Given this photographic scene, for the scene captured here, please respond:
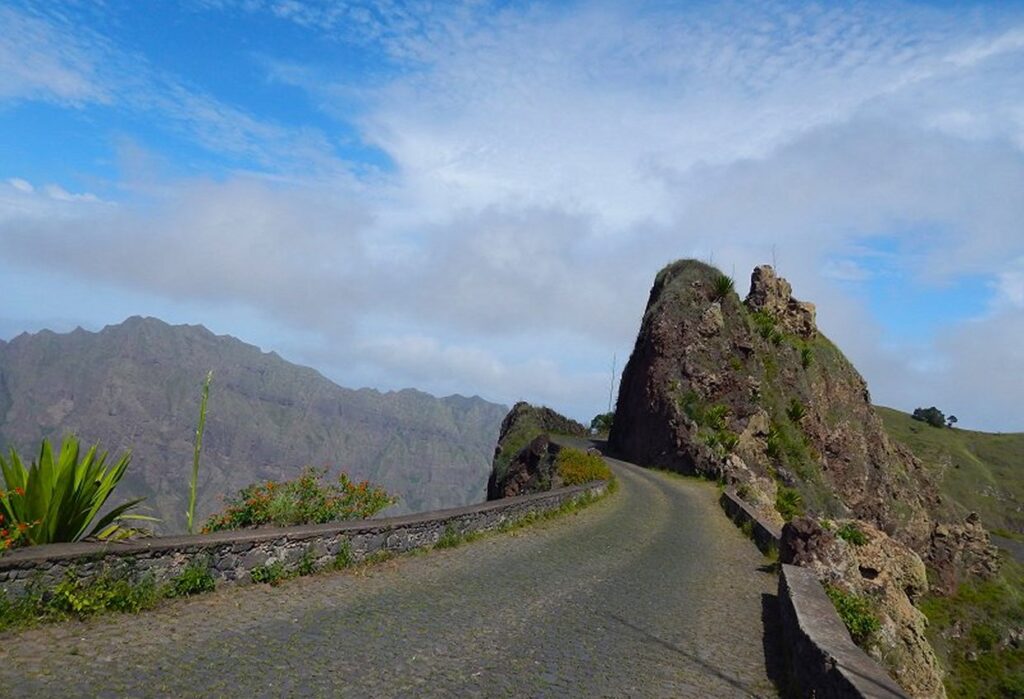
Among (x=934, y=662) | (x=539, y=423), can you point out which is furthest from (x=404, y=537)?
(x=539, y=423)

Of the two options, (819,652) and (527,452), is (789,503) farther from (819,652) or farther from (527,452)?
(819,652)

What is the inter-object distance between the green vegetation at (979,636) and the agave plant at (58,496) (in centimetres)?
3778

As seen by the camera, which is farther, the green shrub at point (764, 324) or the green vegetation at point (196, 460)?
the green shrub at point (764, 324)

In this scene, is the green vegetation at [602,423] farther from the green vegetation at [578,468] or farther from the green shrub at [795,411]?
the green vegetation at [578,468]

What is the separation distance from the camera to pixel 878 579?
11984mm

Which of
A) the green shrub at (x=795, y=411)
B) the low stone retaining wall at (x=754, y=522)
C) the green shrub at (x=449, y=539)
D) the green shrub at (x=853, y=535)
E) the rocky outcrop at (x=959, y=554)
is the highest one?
the green shrub at (x=795, y=411)

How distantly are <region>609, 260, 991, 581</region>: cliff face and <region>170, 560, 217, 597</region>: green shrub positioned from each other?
2393 centimetres

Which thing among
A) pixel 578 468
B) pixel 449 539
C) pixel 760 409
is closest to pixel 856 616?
pixel 449 539

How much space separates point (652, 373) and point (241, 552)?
124ft

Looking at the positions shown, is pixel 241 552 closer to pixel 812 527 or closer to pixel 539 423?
pixel 812 527

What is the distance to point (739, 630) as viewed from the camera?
31.9 ft

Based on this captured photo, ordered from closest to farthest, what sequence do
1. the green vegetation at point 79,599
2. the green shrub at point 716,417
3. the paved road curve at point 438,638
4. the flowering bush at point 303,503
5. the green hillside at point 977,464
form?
1. the paved road curve at point 438,638
2. the green vegetation at point 79,599
3. the flowering bush at point 303,503
4. the green shrub at point 716,417
5. the green hillside at point 977,464

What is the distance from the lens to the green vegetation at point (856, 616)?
873 centimetres

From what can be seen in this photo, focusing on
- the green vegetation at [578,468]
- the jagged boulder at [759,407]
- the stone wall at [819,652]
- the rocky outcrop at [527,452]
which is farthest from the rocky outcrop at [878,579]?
the jagged boulder at [759,407]
